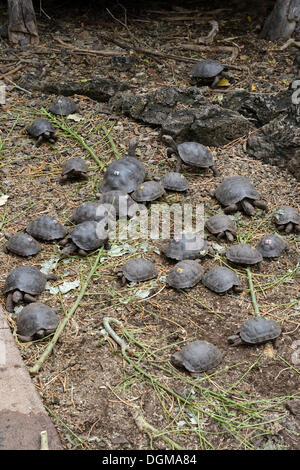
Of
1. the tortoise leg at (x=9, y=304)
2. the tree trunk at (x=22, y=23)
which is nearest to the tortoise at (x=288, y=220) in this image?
the tortoise leg at (x=9, y=304)

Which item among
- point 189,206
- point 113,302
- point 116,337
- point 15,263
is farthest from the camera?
point 189,206

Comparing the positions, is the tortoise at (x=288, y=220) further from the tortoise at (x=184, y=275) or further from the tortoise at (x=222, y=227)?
the tortoise at (x=184, y=275)

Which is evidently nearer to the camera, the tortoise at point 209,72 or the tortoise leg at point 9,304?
the tortoise leg at point 9,304

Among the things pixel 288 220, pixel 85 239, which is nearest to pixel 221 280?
pixel 288 220

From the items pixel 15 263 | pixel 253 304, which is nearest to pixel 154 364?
pixel 253 304

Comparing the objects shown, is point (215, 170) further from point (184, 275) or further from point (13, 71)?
point (13, 71)

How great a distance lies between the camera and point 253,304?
3.85 meters

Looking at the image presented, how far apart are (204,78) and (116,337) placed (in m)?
3.67

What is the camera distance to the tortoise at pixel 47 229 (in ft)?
14.2

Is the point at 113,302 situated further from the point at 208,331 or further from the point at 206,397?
the point at 206,397

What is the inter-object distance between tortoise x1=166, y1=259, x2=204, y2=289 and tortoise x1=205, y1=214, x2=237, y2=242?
506 millimetres

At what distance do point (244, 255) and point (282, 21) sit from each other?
4.17 meters

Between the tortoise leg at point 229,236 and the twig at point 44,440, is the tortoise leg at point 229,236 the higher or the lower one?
the lower one

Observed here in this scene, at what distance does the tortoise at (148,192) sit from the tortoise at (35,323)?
4.95 ft
